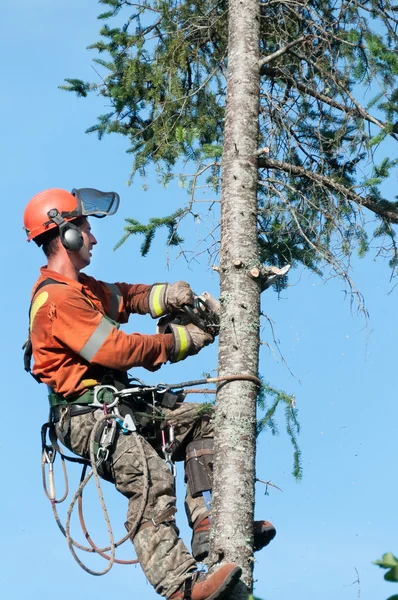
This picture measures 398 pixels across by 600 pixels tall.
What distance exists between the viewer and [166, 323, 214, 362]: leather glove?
6066 millimetres

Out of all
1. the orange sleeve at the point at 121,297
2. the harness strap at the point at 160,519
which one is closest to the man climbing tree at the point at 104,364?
the harness strap at the point at 160,519

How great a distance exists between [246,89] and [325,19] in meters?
1.24

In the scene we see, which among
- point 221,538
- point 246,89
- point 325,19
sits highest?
point 325,19

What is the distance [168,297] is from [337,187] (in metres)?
1.25

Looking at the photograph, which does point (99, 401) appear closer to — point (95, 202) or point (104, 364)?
point (104, 364)

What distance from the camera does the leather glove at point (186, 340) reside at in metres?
6.07

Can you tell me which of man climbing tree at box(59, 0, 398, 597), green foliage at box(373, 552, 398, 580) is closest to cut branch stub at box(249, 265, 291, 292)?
man climbing tree at box(59, 0, 398, 597)

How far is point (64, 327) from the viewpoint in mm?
5766

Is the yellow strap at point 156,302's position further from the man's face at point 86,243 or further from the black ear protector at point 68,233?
the black ear protector at point 68,233

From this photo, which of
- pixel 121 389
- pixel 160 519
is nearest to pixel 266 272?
pixel 121 389

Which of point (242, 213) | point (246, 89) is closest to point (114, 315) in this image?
point (242, 213)

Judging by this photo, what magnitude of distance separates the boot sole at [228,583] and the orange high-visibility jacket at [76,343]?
140 centimetres

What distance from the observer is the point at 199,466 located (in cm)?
593

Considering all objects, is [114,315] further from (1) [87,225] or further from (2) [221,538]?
(2) [221,538]
